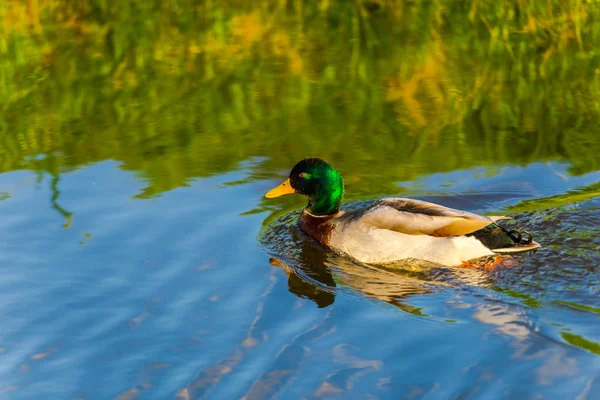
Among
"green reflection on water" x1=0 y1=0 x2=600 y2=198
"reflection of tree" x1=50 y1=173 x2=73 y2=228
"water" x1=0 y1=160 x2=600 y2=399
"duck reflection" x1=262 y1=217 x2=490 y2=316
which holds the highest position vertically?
"green reflection on water" x1=0 y1=0 x2=600 y2=198

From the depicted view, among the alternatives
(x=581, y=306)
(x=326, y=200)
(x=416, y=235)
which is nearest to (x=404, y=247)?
(x=416, y=235)

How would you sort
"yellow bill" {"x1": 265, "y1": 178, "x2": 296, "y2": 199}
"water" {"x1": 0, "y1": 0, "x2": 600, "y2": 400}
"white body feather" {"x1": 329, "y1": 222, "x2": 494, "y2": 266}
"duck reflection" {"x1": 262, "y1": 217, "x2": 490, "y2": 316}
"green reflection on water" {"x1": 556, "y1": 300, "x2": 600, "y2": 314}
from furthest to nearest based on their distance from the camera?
"yellow bill" {"x1": 265, "y1": 178, "x2": 296, "y2": 199} < "white body feather" {"x1": 329, "y1": 222, "x2": 494, "y2": 266} < "duck reflection" {"x1": 262, "y1": 217, "x2": 490, "y2": 316} < "green reflection on water" {"x1": 556, "y1": 300, "x2": 600, "y2": 314} < "water" {"x1": 0, "y1": 0, "x2": 600, "y2": 400}

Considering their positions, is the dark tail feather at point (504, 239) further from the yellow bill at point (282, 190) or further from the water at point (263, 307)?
the yellow bill at point (282, 190)

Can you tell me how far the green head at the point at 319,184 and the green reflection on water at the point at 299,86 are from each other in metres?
0.57

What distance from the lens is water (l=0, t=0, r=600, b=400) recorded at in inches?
201

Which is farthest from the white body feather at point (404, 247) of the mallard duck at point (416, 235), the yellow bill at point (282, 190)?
the yellow bill at point (282, 190)

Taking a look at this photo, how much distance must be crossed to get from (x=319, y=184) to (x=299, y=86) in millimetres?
3629

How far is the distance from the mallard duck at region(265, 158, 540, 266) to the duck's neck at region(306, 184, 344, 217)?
23cm

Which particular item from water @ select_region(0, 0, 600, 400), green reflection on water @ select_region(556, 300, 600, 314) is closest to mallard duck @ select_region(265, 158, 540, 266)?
water @ select_region(0, 0, 600, 400)

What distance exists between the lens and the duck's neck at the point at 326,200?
291 inches

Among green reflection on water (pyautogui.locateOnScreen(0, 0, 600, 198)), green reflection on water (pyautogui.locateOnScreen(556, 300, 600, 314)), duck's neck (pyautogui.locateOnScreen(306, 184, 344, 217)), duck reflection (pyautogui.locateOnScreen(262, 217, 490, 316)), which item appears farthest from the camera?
green reflection on water (pyautogui.locateOnScreen(0, 0, 600, 198))

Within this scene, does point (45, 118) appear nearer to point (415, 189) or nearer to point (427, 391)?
point (415, 189)

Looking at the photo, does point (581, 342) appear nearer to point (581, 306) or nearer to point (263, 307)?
point (581, 306)

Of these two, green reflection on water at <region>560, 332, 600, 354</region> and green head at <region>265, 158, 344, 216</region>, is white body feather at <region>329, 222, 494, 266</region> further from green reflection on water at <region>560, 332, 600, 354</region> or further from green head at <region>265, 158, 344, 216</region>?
green reflection on water at <region>560, 332, 600, 354</region>
